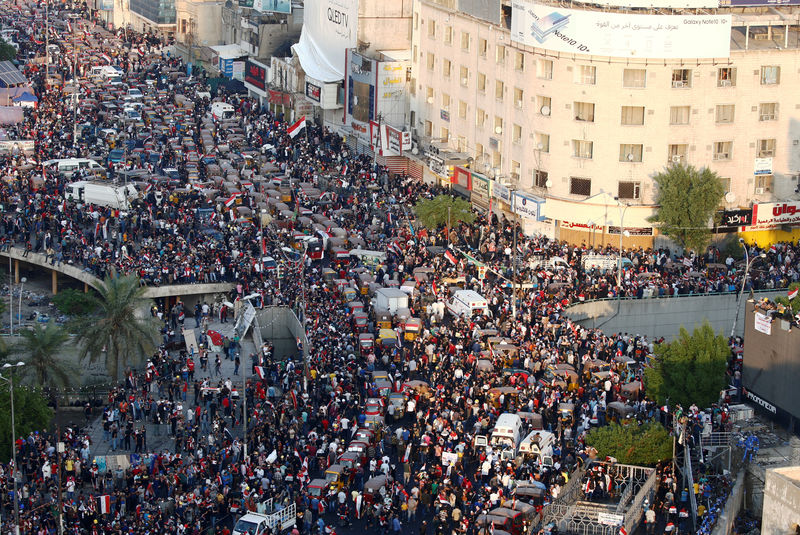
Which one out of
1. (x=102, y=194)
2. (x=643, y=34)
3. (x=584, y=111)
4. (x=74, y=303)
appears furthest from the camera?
(x=102, y=194)

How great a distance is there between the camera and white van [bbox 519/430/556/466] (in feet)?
182

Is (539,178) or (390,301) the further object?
(539,178)

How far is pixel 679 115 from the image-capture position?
8006 cm

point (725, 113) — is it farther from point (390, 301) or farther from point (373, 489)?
point (373, 489)

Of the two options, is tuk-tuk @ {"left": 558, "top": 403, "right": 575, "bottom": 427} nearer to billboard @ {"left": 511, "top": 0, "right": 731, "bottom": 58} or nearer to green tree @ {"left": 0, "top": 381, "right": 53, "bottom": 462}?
green tree @ {"left": 0, "top": 381, "right": 53, "bottom": 462}

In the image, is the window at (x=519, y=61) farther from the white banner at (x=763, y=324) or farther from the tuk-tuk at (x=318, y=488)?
the tuk-tuk at (x=318, y=488)

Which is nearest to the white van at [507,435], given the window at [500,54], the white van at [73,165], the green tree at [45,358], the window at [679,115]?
the green tree at [45,358]

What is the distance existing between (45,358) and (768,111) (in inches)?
1511

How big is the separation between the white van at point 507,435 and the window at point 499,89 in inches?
1281

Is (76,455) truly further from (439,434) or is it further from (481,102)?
(481,102)

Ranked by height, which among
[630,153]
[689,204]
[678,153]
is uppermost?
[678,153]

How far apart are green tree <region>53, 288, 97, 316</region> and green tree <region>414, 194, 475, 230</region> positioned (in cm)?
1815

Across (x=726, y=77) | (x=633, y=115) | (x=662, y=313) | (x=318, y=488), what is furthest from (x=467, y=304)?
(x=726, y=77)

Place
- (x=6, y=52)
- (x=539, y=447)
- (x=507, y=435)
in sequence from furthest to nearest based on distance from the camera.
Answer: (x=6, y=52), (x=507, y=435), (x=539, y=447)
